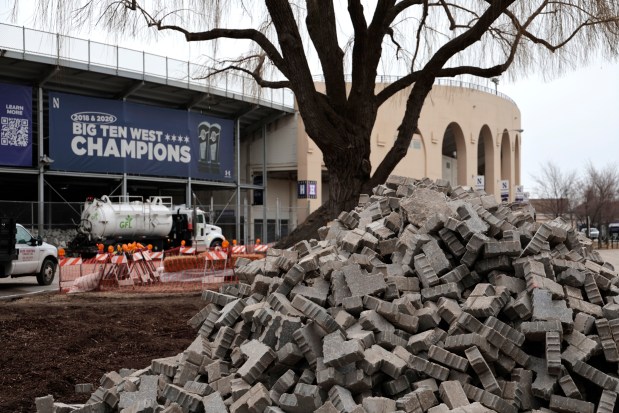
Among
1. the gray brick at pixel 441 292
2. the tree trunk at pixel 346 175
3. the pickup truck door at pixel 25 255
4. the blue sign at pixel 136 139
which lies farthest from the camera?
the blue sign at pixel 136 139

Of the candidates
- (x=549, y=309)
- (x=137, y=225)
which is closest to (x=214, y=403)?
(x=549, y=309)

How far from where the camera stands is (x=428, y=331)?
15.5 feet

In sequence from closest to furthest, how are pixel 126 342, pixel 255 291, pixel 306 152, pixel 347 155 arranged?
pixel 255 291 → pixel 126 342 → pixel 347 155 → pixel 306 152

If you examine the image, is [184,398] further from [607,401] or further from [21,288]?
[21,288]

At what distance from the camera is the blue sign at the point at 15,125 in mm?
28203

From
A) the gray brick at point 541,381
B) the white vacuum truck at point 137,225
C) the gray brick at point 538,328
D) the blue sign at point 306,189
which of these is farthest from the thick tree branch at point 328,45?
the blue sign at point 306,189

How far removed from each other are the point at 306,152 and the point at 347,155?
29022 mm

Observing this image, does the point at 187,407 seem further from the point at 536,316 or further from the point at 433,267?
the point at 536,316

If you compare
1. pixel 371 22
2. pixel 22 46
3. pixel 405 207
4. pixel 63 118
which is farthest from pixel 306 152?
pixel 405 207

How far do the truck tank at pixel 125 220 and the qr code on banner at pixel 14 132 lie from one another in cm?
433

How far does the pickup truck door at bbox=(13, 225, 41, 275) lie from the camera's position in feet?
59.1

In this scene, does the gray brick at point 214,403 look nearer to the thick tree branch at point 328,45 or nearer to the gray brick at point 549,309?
the gray brick at point 549,309

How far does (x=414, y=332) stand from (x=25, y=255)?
16.1 m

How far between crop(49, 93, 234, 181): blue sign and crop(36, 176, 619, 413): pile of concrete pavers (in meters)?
27.4
